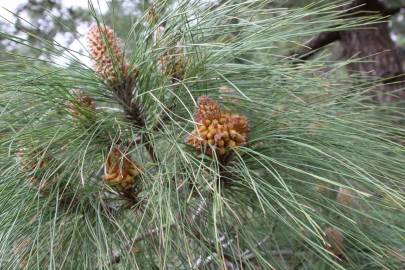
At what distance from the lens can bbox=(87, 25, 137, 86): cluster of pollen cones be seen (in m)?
0.90

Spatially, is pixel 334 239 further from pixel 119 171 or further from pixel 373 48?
pixel 373 48

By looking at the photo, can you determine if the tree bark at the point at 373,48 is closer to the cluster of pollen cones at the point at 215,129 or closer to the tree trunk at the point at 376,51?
the tree trunk at the point at 376,51

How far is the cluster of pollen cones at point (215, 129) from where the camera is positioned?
836mm

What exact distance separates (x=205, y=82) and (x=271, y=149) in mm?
154

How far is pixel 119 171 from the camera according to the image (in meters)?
0.88

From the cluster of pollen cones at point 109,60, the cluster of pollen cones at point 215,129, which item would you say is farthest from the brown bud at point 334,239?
the cluster of pollen cones at point 109,60

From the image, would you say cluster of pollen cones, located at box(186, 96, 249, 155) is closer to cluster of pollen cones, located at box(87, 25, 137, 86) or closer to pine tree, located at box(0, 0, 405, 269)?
pine tree, located at box(0, 0, 405, 269)

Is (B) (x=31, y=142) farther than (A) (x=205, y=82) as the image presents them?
No

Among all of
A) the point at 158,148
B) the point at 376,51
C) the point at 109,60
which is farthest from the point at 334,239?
the point at 376,51

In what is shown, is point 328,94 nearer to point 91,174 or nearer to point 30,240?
point 91,174

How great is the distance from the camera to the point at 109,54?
88cm

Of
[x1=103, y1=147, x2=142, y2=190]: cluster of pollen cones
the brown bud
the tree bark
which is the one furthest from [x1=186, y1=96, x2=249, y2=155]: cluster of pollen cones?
the tree bark

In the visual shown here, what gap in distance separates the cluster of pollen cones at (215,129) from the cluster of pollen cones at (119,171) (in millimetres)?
104

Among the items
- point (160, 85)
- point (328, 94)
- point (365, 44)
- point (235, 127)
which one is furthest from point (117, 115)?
point (365, 44)
